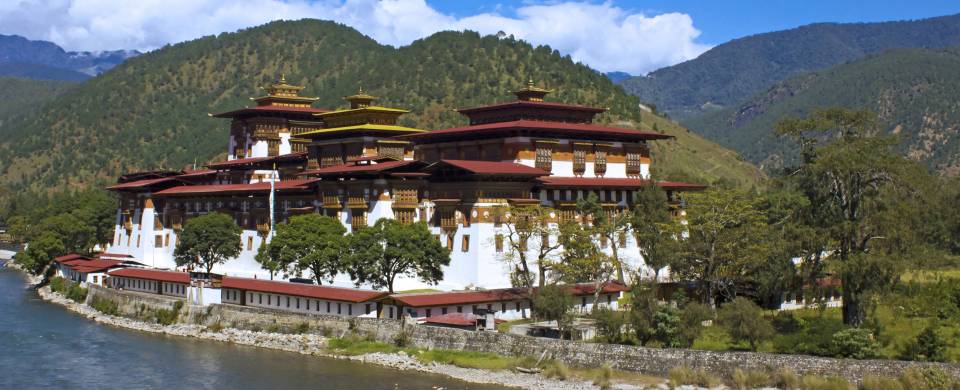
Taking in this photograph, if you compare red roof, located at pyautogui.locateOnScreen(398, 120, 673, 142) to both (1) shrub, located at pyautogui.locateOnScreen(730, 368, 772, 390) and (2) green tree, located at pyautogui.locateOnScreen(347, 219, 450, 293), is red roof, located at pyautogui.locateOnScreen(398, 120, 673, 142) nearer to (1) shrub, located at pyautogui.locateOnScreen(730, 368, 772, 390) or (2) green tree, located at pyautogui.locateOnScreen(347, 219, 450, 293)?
(2) green tree, located at pyautogui.locateOnScreen(347, 219, 450, 293)

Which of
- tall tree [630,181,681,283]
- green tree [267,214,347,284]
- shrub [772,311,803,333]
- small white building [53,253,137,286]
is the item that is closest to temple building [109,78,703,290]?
tall tree [630,181,681,283]

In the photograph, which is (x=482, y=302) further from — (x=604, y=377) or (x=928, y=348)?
(x=928, y=348)

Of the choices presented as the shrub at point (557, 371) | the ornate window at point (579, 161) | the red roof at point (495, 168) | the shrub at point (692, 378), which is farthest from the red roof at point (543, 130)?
the shrub at point (692, 378)

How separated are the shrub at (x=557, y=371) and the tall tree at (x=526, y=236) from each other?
14.6 meters

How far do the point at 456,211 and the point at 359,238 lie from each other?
7904mm

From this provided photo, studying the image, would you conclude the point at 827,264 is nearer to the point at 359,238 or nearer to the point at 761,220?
the point at 761,220

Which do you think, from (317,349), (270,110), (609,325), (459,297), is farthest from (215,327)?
(270,110)

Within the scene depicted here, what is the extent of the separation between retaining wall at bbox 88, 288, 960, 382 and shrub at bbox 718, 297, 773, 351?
3603 mm

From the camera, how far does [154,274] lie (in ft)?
290

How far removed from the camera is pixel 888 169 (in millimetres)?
60094

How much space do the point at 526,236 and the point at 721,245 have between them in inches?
502

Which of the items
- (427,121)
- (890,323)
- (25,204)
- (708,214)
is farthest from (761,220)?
(25,204)

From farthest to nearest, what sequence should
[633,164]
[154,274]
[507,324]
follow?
[633,164], [154,274], [507,324]

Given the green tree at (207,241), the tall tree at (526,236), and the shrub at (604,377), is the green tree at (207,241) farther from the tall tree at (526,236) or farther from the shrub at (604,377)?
the shrub at (604,377)
